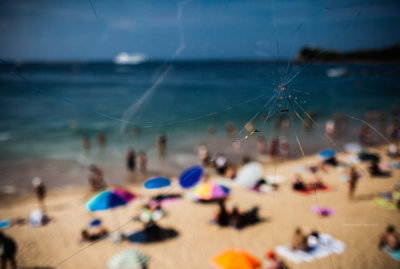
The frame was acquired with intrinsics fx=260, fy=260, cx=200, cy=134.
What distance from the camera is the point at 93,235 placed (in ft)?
30.8

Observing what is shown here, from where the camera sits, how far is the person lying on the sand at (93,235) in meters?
9.25

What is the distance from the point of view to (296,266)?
24.8ft

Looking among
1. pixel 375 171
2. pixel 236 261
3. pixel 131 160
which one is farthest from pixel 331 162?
pixel 131 160

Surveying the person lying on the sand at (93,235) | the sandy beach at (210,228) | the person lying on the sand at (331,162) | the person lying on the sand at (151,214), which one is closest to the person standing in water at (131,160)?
the sandy beach at (210,228)

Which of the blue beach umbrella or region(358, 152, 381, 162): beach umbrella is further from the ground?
the blue beach umbrella

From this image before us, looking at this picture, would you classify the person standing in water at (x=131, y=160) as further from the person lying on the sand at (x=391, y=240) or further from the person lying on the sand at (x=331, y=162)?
the person lying on the sand at (x=391, y=240)

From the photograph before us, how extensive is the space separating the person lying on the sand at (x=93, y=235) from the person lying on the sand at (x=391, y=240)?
903 cm

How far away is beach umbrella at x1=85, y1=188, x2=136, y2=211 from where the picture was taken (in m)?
8.23

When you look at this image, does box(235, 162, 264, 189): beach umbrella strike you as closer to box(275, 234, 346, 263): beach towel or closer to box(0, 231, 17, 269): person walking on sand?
box(275, 234, 346, 263): beach towel

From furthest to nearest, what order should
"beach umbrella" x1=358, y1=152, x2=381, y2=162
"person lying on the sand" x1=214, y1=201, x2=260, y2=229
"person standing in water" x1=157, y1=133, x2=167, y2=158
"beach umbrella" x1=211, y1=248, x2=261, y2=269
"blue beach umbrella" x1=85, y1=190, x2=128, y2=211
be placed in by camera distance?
"person standing in water" x1=157, y1=133, x2=167, y2=158 → "beach umbrella" x1=358, y1=152, x2=381, y2=162 → "person lying on the sand" x1=214, y1=201, x2=260, y2=229 → "blue beach umbrella" x1=85, y1=190, x2=128, y2=211 → "beach umbrella" x1=211, y1=248, x2=261, y2=269

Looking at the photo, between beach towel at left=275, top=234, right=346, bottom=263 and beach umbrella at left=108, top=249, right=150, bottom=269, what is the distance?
4.21m

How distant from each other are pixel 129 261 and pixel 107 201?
2.00m

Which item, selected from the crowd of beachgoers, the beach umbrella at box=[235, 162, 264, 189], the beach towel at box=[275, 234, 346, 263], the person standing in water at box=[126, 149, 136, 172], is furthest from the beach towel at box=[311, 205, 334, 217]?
the person standing in water at box=[126, 149, 136, 172]

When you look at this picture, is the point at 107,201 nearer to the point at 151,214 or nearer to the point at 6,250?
the point at 151,214
